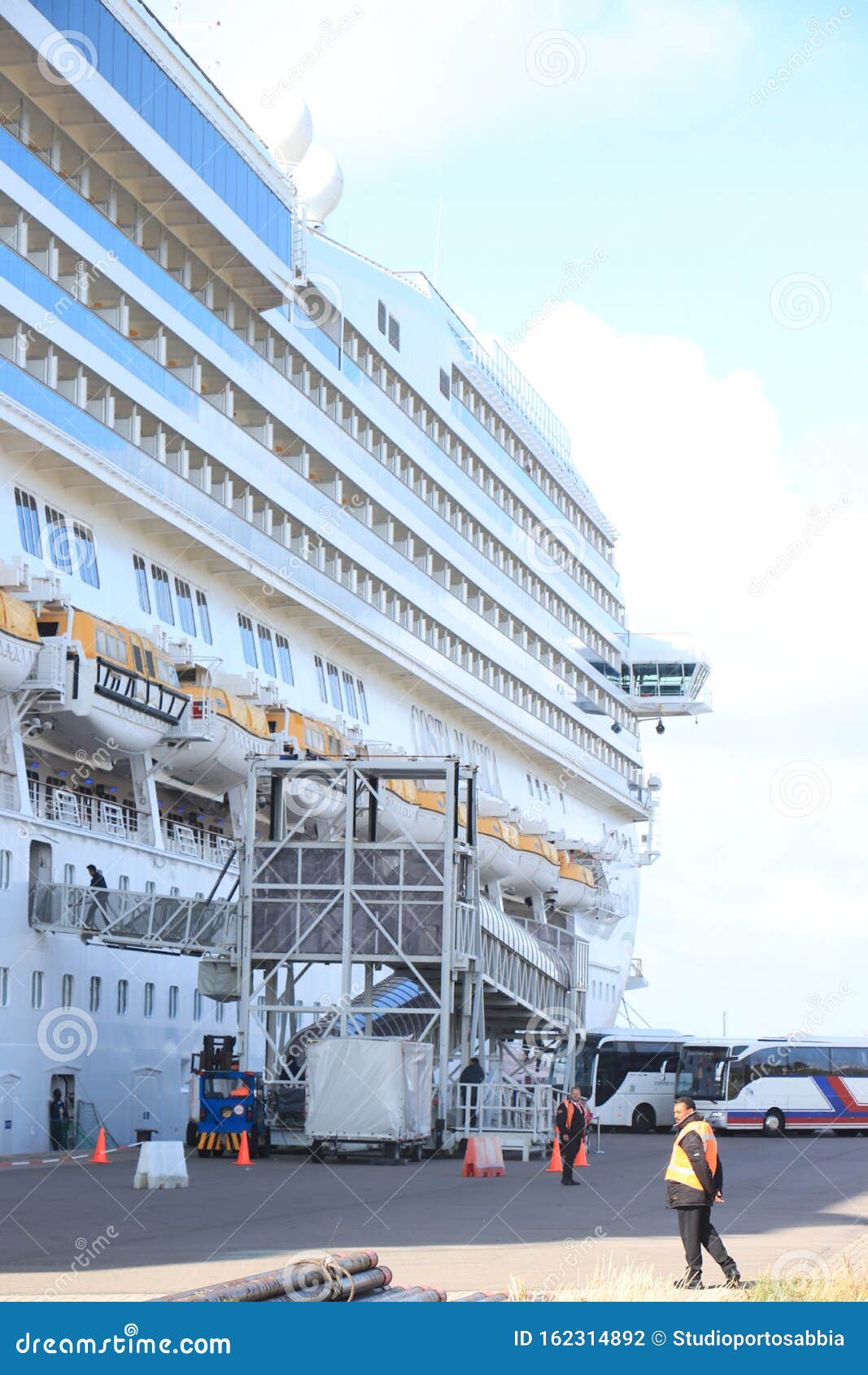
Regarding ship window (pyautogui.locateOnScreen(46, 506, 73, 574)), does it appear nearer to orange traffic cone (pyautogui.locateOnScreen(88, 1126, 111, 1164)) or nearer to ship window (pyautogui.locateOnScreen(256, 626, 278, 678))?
ship window (pyautogui.locateOnScreen(256, 626, 278, 678))

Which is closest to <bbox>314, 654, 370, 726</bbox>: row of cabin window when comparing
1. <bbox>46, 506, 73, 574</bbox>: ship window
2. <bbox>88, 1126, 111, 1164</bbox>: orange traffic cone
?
<bbox>46, 506, 73, 574</bbox>: ship window

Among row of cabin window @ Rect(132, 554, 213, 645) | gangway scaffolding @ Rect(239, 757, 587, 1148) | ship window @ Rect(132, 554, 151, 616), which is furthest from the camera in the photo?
row of cabin window @ Rect(132, 554, 213, 645)

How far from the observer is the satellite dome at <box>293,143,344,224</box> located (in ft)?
178

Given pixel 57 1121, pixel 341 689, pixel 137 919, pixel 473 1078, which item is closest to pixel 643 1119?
pixel 341 689

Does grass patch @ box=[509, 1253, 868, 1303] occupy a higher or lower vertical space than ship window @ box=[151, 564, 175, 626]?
lower

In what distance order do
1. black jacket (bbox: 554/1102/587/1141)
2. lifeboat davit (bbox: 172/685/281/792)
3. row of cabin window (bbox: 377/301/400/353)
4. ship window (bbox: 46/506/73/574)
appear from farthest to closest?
row of cabin window (bbox: 377/301/400/353)
lifeboat davit (bbox: 172/685/281/792)
ship window (bbox: 46/506/73/574)
black jacket (bbox: 554/1102/587/1141)

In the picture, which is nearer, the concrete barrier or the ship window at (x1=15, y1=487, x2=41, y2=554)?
the concrete barrier

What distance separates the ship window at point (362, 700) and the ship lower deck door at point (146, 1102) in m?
18.8

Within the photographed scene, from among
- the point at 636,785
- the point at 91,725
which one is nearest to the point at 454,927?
the point at 91,725

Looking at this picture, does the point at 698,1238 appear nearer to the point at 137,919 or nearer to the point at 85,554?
the point at 137,919

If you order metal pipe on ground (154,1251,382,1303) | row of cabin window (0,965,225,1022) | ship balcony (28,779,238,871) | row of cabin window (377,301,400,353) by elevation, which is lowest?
metal pipe on ground (154,1251,382,1303)

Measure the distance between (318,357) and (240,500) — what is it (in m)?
6.61

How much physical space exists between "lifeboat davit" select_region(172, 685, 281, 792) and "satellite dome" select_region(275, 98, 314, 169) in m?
20.9

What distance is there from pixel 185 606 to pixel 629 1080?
1859 cm
